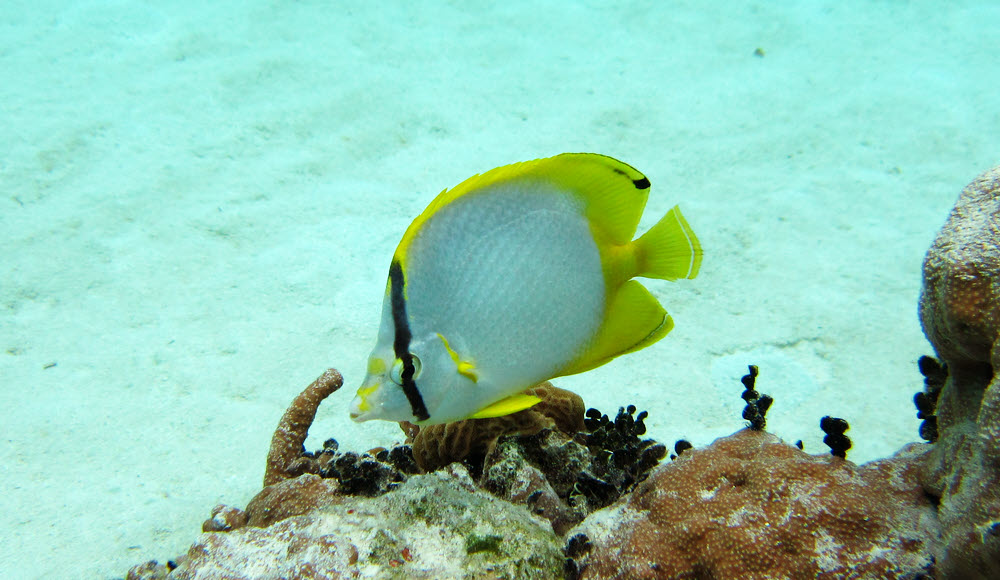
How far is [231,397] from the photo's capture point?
3.50 meters

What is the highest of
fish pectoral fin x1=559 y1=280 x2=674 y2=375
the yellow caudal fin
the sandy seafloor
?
the yellow caudal fin

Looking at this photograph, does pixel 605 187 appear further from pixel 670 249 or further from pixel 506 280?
pixel 506 280

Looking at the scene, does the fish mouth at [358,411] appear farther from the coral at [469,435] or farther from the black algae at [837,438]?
the black algae at [837,438]

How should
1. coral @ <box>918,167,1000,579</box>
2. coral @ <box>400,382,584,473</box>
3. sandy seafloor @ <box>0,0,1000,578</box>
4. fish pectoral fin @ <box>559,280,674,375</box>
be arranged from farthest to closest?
sandy seafloor @ <box>0,0,1000,578</box>, coral @ <box>400,382,584,473</box>, fish pectoral fin @ <box>559,280,674,375</box>, coral @ <box>918,167,1000,579</box>

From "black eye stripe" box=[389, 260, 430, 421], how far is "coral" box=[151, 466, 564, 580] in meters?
0.41

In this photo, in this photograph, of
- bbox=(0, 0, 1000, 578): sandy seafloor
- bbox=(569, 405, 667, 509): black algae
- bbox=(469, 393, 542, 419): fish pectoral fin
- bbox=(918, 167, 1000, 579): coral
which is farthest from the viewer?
bbox=(0, 0, 1000, 578): sandy seafloor

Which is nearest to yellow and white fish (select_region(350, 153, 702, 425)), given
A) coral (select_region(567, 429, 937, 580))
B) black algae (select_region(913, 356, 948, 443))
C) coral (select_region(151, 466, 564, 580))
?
coral (select_region(151, 466, 564, 580))

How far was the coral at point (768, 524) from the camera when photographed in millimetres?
1413

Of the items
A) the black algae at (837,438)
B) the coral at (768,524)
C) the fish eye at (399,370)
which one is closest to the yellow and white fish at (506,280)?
the fish eye at (399,370)

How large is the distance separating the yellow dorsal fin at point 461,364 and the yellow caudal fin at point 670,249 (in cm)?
48

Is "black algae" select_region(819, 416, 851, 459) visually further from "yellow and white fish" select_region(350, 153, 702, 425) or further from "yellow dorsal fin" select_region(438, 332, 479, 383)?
"yellow dorsal fin" select_region(438, 332, 479, 383)

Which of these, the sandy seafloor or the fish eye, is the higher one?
A: the fish eye

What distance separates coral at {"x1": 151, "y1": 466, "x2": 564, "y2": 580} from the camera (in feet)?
4.46

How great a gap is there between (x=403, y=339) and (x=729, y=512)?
97cm
